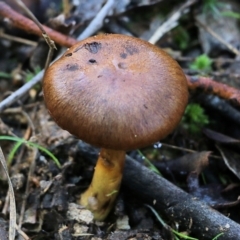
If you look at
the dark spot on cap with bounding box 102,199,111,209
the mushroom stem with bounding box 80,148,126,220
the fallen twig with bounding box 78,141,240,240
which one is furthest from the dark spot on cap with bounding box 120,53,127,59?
the dark spot on cap with bounding box 102,199,111,209

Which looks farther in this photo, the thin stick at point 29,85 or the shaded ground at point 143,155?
the thin stick at point 29,85


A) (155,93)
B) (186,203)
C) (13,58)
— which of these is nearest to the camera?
(155,93)

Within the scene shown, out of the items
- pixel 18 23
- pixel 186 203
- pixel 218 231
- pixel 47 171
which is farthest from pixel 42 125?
pixel 218 231

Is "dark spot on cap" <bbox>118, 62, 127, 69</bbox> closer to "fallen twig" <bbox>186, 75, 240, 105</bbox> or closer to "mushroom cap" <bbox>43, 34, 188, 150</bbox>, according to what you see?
"mushroom cap" <bbox>43, 34, 188, 150</bbox>

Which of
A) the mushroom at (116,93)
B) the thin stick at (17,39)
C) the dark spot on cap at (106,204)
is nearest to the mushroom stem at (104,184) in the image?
the dark spot on cap at (106,204)

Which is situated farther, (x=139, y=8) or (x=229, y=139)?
→ (x=139, y=8)

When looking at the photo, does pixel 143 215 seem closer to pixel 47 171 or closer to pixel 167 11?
pixel 47 171

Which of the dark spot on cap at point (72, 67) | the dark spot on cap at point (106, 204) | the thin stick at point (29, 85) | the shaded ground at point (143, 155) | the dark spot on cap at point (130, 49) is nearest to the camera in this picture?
the dark spot on cap at point (72, 67)

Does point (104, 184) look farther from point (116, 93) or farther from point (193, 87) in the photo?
point (193, 87)

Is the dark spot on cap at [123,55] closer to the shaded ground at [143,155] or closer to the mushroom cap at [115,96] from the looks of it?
the mushroom cap at [115,96]
